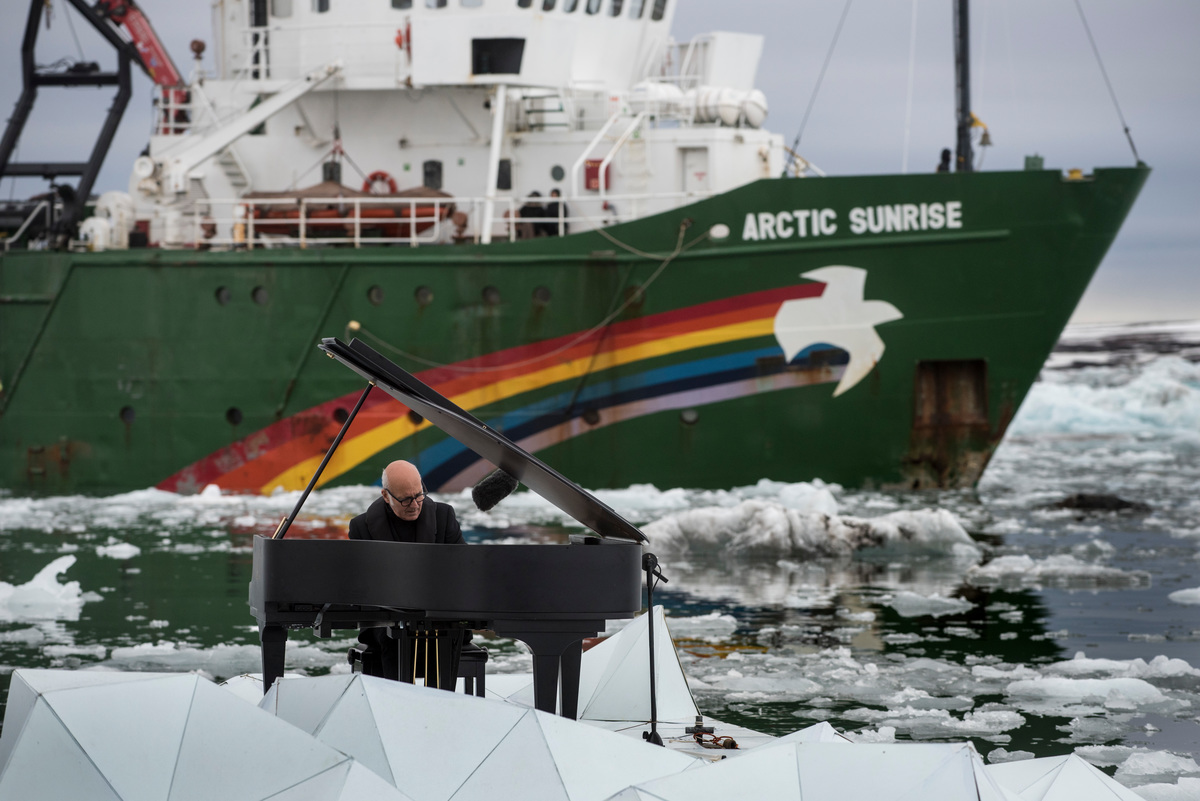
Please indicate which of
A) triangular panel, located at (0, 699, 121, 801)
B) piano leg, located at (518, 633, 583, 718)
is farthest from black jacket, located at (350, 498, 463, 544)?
triangular panel, located at (0, 699, 121, 801)

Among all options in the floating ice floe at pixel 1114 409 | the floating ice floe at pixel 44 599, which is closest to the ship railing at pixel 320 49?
the floating ice floe at pixel 44 599

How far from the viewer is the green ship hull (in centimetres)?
1435

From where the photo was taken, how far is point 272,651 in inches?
209

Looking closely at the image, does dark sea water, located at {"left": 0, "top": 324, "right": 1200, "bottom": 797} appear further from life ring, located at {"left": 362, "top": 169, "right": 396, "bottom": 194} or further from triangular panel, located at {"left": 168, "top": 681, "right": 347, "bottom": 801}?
life ring, located at {"left": 362, "top": 169, "right": 396, "bottom": 194}

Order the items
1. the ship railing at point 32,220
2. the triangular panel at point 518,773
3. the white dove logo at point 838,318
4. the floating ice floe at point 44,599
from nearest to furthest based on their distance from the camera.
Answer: the triangular panel at point 518,773 → the floating ice floe at point 44,599 → the white dove logo at point 838,318 → the ship railing at point 32,220

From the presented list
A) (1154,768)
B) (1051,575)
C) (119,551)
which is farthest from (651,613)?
(119,551)

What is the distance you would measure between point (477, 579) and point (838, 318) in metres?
10.1

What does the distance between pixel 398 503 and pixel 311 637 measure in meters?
3.73

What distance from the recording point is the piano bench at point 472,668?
18.1ft

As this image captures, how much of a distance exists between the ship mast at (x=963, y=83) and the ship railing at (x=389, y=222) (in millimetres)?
3076

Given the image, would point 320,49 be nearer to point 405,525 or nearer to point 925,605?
point 925,605

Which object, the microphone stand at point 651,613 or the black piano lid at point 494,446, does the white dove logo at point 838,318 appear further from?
the black piano lid at point 494,446

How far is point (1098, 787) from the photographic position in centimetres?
480

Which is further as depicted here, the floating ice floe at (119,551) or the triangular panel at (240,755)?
the floating ice floe at (119,551)
